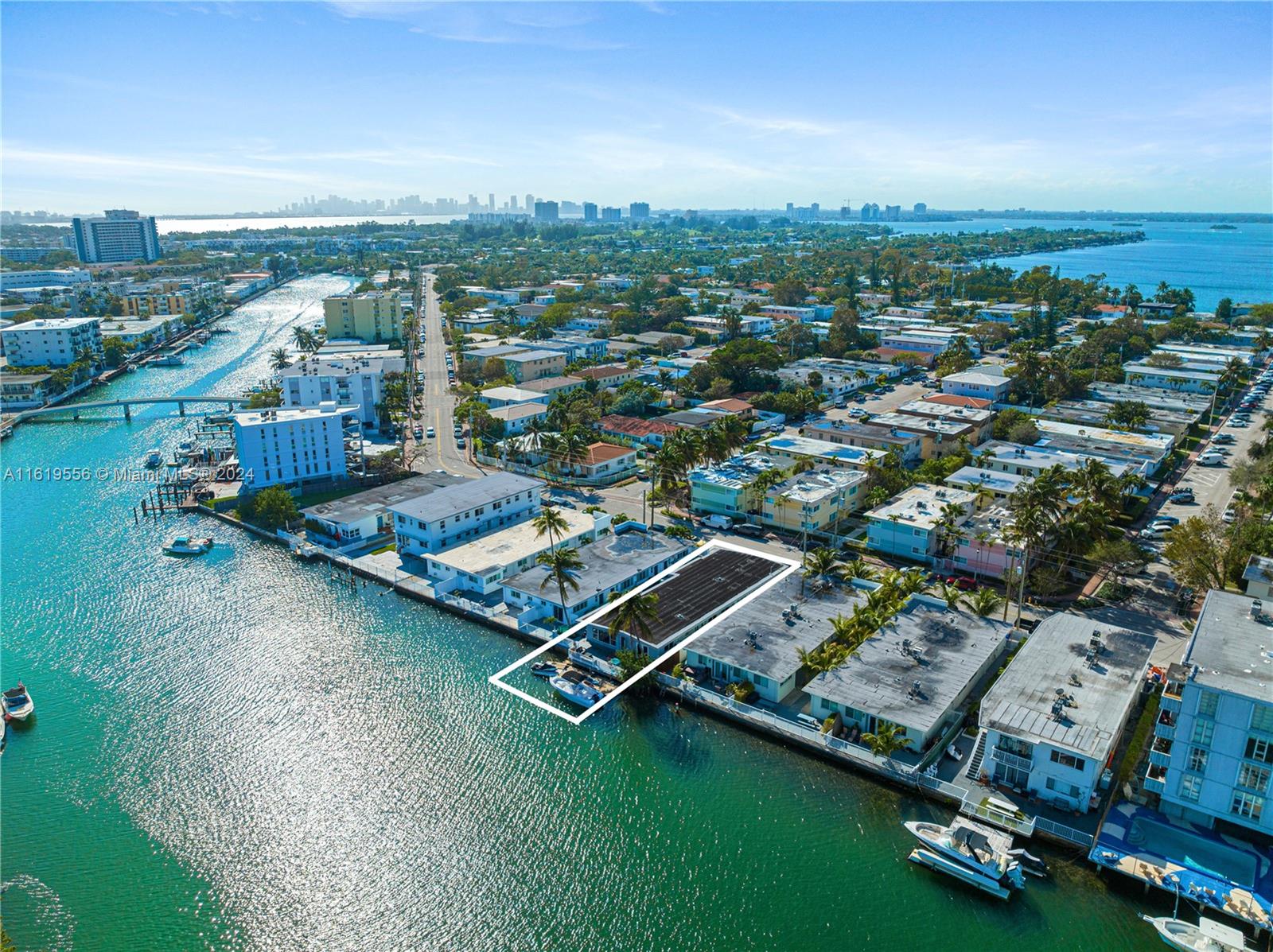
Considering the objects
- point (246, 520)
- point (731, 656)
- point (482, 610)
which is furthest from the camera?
point (246, 520)

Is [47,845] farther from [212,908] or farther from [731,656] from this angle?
[731,656]

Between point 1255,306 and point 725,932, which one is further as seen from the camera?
point 1255,306

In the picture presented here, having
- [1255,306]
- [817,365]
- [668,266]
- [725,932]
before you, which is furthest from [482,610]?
[668,266]

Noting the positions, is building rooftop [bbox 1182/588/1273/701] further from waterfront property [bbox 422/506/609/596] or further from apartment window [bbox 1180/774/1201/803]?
waterfront property [bbox 422/506/609/596]

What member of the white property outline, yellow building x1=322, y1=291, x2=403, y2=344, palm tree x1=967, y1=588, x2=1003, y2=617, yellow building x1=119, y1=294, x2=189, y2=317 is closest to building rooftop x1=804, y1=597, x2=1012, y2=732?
palm tree x1=967, y1=588, x2=1003, y2=617

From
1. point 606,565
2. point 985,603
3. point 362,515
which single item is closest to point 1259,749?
point 985,603

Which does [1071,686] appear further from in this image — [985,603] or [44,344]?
[44,344]

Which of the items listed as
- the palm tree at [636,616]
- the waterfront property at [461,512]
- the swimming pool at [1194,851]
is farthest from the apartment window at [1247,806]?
the waterfront property at [461,512]
